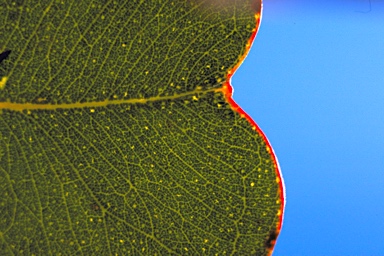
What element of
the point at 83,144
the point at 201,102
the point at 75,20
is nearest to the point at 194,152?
the point at 201,102

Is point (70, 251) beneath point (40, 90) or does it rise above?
beneath

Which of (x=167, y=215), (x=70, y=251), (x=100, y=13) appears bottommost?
(x=70, y=251)

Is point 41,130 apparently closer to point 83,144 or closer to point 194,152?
point 83,144

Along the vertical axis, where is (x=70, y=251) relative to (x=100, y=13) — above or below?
below

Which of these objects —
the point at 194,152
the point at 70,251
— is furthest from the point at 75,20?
the point at 70,251

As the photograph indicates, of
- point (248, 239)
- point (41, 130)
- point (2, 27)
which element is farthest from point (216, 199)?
point (2, 27)

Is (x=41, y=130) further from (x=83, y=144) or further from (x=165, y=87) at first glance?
(x=165, y=87)
